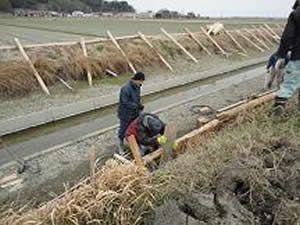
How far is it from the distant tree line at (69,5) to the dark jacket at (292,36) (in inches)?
1848

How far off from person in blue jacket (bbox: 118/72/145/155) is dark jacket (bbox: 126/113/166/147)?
319mm

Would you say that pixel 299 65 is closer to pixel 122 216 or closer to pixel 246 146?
pixel 246 146

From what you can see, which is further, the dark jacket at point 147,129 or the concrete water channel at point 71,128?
the concrete water channel at point 71,128

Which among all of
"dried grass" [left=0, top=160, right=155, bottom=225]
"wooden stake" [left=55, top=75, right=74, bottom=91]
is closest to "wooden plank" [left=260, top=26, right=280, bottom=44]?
"wooden stake" [left=55, top=75, right=74, bottom=91]

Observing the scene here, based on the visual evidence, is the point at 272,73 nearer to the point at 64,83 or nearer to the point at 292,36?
the point at 292,36

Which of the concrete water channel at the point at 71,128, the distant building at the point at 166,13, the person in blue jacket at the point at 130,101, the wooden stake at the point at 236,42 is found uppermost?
the person in blue jacket at the point at 130,101

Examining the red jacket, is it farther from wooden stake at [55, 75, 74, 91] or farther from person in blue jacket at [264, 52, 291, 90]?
wooden stake at [55, 75, 74, 91]

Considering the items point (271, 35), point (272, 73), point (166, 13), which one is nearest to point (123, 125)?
point (272, 73)

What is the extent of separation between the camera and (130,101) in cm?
649

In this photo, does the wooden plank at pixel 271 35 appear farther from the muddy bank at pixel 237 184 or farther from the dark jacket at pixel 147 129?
the muddy bank at pixel 237 184

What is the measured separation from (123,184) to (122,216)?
→ 1.44 feet

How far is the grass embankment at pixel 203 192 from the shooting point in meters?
3.46

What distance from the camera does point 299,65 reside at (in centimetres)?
612

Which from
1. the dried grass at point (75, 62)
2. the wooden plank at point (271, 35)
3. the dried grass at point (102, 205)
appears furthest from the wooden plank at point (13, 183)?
the wooden plank at point (271, 35)
